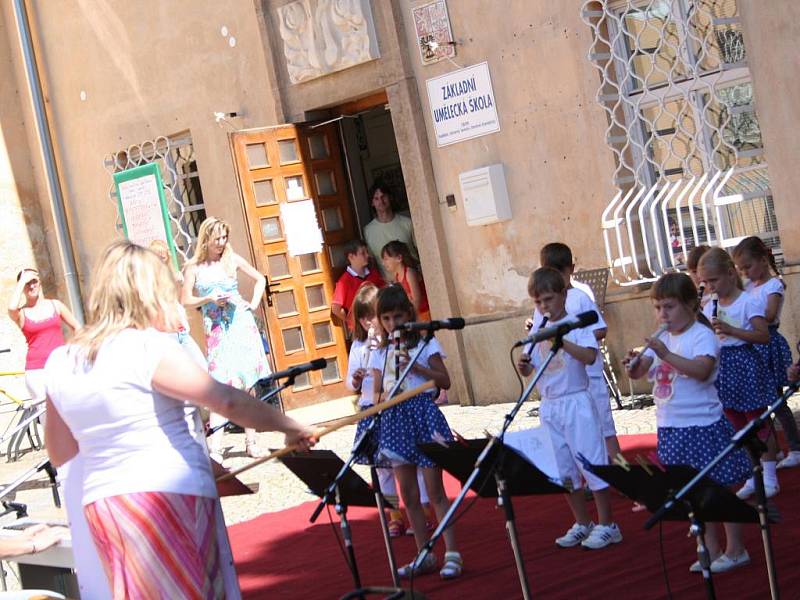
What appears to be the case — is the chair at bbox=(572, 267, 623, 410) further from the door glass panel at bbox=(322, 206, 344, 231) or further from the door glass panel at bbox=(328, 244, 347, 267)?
the door glass panel at bbox=(322, 206, 344, 231)

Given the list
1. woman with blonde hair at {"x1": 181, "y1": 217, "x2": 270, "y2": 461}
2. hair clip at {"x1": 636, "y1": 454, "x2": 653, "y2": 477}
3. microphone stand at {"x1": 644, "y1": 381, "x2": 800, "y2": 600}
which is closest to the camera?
microphone stand at {"x1": 644, "y1": 381, "x2": 800, "y2": 600}

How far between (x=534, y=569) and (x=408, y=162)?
618 cm

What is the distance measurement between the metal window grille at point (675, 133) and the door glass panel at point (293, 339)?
11.6 feet

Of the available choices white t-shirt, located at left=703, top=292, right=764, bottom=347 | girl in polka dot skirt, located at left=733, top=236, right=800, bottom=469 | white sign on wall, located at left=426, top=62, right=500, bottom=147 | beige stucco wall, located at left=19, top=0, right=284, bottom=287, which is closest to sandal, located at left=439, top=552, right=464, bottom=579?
white t-shirt, located at left=703, top=292, right=764, bottom=347

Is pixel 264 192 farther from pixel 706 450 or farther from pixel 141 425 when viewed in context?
pixel 141 425

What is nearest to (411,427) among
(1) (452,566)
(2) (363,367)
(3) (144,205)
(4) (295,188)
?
(2) (363,367)

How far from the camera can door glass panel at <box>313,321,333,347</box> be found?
12.7 meters

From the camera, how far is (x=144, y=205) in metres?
14.2

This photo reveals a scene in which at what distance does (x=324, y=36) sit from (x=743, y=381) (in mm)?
6775

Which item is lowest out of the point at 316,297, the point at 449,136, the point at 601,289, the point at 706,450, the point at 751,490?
the point at 751,490

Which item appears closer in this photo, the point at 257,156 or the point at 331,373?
the point at 257,156

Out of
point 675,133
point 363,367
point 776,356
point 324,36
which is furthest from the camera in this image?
point 324,36

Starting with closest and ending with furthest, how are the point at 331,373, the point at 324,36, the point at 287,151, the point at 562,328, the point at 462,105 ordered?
the point at 562,328, the point at 462,105, the point at 324,36, the point at 287,151, the point at 331,373

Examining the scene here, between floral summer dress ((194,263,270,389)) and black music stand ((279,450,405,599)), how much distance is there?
16.4 feet
